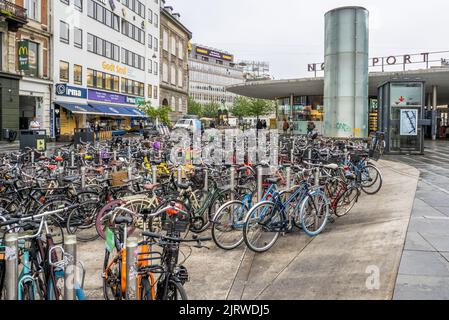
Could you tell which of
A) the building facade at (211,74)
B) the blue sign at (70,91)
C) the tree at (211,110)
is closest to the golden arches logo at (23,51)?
the blue sign at (70,91)

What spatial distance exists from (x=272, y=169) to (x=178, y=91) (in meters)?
53.0

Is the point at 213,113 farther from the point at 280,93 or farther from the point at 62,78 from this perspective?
the point at 62,78

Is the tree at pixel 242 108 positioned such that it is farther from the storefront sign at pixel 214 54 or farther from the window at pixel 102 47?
the window at pixel 102 47

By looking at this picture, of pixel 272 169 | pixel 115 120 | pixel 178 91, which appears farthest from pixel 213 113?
pixel 272 169

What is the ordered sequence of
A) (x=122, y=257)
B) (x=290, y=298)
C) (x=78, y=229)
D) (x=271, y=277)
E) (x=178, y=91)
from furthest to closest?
(x=178, y=91)
(x=78, y=229)
(x=271, y=277)
(x=290, y=298)
(x=122, y=257)

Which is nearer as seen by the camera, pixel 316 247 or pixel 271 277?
pixel 271 277

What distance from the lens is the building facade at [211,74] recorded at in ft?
409

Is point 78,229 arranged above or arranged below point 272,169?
below

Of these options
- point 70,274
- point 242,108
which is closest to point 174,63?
point 242,108

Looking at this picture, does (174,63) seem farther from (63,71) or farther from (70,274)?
(70,274)

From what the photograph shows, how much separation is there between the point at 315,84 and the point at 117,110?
59.7 feet

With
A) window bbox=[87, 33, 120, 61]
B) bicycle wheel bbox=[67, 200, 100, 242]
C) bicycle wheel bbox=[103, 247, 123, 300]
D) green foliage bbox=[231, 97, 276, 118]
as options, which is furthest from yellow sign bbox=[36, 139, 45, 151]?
green foliage bbox=[231, 97, 276, 118]

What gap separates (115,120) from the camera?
140ft

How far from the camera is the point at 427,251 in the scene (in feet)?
18.0
